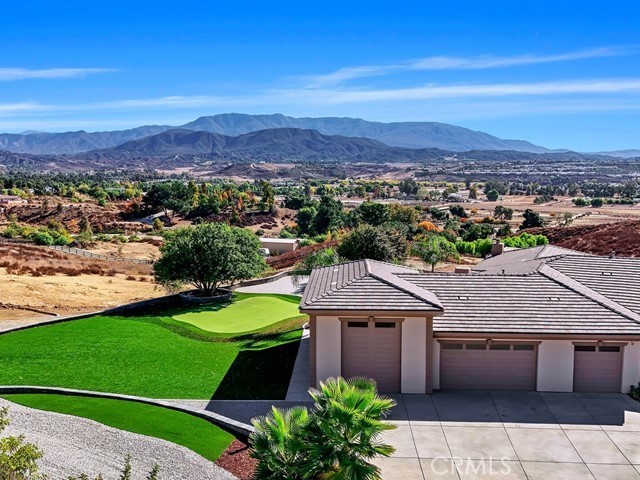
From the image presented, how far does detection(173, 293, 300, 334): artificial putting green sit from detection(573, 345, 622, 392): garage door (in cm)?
1258

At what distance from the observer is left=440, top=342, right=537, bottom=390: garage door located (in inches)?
682

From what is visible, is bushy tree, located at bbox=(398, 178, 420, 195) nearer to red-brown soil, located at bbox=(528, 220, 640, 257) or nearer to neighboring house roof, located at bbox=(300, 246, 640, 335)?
red-brown soil, located at bbox=(528, 220, 640, 257)

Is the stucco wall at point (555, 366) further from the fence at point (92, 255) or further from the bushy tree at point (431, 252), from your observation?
the fence at point (92, 255)

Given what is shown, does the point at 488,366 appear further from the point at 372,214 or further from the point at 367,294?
the point at 372,214

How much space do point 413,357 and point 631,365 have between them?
5.95 m

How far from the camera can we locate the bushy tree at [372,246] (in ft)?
103

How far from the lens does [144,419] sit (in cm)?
1556

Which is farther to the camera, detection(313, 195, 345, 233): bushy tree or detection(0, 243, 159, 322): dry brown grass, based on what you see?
detection(313, 195, 345, 233): bushy tree

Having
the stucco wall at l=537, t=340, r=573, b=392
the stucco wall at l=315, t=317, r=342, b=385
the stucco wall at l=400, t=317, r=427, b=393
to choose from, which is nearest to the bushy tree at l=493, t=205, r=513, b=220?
the stucco wall at l=537, t=340, r=573, b=392

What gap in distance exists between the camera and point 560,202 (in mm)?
152375

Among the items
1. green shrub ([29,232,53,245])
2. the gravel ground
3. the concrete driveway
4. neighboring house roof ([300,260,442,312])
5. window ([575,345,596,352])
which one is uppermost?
neighboring house roof ([300,260,442,312])

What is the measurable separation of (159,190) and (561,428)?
100 meters

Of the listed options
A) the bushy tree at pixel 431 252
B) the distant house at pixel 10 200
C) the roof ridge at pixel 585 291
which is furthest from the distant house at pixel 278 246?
the distant house at pixel 10 200

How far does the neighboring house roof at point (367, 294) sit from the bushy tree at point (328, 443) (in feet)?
21.1
